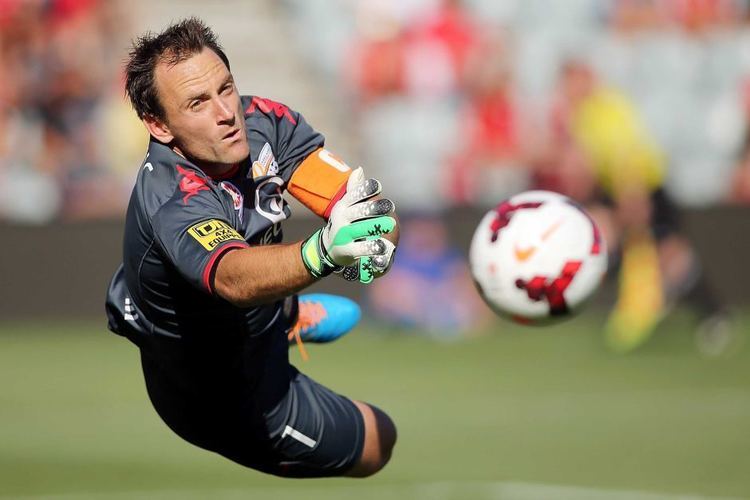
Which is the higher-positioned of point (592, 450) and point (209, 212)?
point (592, 450)

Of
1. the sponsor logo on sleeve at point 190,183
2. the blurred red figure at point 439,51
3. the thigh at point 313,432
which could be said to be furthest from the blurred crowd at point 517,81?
the sponsor logo on sleeve at point 190,183

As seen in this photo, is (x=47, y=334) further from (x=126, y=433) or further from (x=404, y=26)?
(x=404, y=26)

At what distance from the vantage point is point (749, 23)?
15.9 metres

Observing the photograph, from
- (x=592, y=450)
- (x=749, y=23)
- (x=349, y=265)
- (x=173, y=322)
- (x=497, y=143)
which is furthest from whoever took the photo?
(x=749, y=23)

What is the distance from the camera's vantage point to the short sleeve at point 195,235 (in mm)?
4242

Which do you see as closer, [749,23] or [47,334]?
[47,334]

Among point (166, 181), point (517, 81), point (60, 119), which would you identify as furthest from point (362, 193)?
point (517, 81)

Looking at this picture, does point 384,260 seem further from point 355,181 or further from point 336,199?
point 336,199

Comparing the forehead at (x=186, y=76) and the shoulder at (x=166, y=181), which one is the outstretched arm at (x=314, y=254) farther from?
the forehead at (x=186, y=76)

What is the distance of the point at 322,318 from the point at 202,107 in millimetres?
1597

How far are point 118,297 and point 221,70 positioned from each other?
113 centimetres

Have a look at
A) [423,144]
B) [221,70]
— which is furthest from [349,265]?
[423,144]

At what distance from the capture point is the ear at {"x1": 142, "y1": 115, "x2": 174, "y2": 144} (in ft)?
15.7

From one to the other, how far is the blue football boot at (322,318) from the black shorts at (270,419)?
1.31ft
